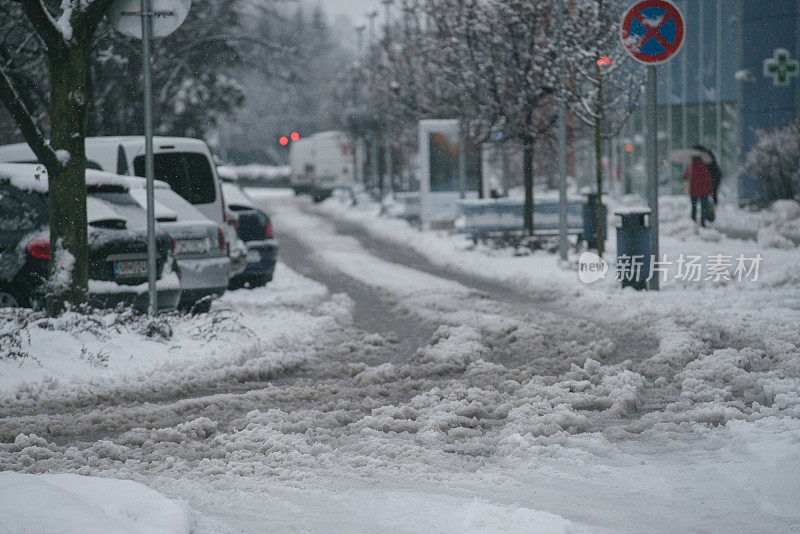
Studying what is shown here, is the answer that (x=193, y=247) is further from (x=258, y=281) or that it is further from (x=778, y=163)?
(x=778, y=163)

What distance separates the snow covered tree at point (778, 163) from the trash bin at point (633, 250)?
51.9 ft

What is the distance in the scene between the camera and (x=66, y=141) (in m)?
9.55

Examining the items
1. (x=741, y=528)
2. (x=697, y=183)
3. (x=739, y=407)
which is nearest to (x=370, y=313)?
(x=739, y=407)

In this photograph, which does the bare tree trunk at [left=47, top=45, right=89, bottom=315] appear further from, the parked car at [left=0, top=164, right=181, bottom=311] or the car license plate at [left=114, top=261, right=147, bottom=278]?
the car license plate at [left=114, top=261, right=147, bottom=278]

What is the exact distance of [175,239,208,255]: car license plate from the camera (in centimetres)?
1180

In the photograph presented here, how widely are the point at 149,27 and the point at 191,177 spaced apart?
4.33m

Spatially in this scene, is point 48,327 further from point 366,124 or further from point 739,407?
point 366,124

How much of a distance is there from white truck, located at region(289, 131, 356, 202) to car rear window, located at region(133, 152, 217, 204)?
4130cm

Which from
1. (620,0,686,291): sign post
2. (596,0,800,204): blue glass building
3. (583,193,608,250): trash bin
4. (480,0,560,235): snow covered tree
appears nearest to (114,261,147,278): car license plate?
(620,0,686,291): sign post

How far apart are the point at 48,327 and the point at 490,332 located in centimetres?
413

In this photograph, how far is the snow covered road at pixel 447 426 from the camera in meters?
4.84

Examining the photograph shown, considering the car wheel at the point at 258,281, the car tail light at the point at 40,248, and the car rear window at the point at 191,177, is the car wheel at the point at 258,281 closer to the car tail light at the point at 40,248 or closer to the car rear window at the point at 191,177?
the car rear window at the point at 191,177

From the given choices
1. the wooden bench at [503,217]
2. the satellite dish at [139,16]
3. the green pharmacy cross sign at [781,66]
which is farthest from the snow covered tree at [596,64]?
the green pharmacy cross sign at [781,66]

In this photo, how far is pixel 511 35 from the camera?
20.8m
